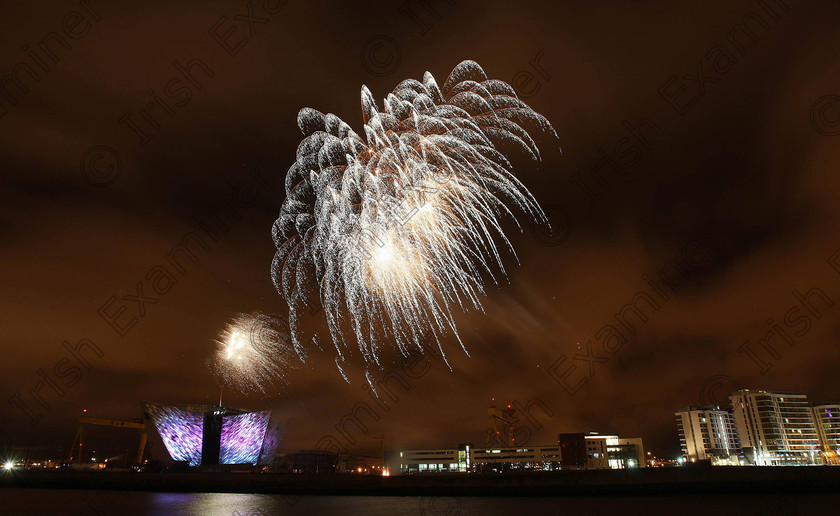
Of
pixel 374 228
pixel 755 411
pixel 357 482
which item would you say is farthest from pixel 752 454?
pixel 374 228

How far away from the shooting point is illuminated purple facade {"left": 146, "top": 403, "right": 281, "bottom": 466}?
89.8 meters

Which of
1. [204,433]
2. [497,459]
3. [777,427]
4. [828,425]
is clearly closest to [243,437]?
[204,433]

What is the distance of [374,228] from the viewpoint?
24.2 meters

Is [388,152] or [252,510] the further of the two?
[252,510]

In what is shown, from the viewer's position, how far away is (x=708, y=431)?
124 meters

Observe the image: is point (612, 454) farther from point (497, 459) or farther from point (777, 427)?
point (777, 427)

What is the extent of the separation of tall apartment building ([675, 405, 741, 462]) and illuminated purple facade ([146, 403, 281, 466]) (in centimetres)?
10545

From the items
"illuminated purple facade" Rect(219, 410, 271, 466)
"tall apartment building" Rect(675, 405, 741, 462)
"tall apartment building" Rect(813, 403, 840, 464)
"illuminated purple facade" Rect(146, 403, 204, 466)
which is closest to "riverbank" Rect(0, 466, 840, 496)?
"illuminated purple facade" Rect(219, 410, 271, 466)

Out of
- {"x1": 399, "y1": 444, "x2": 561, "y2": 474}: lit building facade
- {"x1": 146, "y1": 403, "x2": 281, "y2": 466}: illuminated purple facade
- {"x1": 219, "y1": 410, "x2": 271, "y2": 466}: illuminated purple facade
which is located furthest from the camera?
{"x1": 399, "y1": 444, "x2": 561, "y2": 474}: lit building facade

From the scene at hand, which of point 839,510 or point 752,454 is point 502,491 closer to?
point 839,510

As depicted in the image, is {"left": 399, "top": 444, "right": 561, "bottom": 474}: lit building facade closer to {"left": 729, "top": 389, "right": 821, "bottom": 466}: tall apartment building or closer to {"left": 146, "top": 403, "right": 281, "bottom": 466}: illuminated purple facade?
{"left": 146, "top": 403, "right": 281, "bottom": 466}: illuminated purple facade

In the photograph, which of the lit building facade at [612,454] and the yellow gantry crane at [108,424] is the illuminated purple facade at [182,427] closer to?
the yellow gantry crane at [108,424]

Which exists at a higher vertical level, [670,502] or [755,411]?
[755,411]

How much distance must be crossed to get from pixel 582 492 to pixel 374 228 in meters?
45.5
